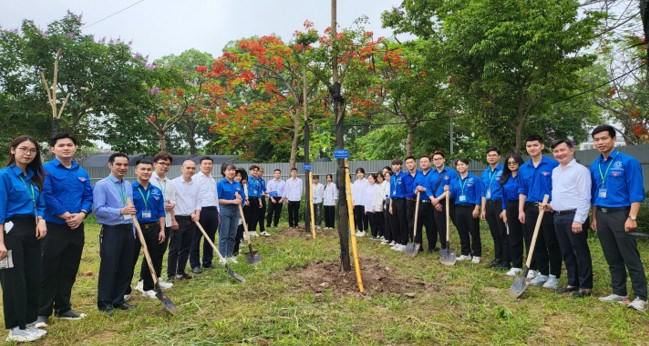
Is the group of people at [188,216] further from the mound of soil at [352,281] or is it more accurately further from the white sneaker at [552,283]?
the mound of soil at [352,281]

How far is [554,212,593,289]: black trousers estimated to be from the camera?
4578 millimetres

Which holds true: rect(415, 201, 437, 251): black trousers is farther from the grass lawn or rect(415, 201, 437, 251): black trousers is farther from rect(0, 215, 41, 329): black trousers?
rect(0, 215, 41, 329): black trousers

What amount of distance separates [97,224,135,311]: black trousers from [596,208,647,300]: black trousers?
188 inches

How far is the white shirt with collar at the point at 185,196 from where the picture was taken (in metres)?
5.64

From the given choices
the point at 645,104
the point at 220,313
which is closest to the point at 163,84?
the point at 220,313

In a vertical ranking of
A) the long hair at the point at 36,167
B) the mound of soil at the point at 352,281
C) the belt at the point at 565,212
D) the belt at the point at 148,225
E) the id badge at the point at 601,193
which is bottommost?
the mound of soil at the point at 352,281

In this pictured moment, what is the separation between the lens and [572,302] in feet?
14.4

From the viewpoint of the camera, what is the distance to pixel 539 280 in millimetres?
5223

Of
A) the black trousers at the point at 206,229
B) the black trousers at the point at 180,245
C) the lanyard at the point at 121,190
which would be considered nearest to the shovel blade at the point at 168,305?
the lanyard at the point at 121,190

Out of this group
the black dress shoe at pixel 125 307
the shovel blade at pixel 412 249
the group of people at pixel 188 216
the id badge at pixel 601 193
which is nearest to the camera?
the group of people at pixel 188 216

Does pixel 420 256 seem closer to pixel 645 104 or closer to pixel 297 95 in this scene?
pixel 297 95

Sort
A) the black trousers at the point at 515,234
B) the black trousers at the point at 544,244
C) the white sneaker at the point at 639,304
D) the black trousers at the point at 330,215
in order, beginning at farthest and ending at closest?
the black trousers at the point at 330,215 < the black trousers at the point at 515,234 < the black trousers at the point at 544,244 < the white sneaker at the point at 639,304

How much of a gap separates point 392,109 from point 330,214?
571 centimetres

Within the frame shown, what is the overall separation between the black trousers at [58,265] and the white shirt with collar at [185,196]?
1580 mm
